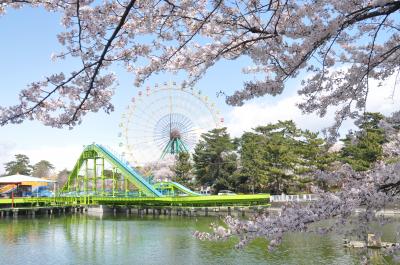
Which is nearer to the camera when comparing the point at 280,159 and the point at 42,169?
the point at 280,159

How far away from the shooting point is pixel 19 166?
5316 centimetres

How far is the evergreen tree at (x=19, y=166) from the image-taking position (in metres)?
52.6

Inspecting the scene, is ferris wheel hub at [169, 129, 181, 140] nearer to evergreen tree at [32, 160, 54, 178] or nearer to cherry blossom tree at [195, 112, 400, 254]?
evergreen tree at [32, 160, 54, 178]

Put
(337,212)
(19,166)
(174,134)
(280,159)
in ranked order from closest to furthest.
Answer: (337,212) → (280,159) → (174,134) → (19,166)

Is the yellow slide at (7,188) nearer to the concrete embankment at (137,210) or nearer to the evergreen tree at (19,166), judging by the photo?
the concrete embankment at (137,210)

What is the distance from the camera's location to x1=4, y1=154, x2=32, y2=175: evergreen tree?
52.6 metres

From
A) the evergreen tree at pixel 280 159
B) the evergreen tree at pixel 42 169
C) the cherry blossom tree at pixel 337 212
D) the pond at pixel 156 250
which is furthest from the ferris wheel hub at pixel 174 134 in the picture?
the cherry blossom tree at pixel 337 212

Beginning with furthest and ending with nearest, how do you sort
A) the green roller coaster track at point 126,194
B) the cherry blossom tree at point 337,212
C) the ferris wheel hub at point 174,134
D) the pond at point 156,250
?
the ferris wheel hub at point 174,134
the green roller coaster track at point 126,194
the pond at point 156,250
the cherry blossom tree at point 337,212

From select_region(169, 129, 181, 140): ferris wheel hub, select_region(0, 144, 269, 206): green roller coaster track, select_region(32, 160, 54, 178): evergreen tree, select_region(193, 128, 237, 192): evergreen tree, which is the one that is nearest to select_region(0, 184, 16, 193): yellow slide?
select_region(0, 144, 269, 206): green roller coaster track

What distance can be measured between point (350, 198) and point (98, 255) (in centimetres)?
1018

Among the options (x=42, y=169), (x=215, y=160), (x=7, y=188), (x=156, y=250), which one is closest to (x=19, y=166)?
(x=42, y=169)

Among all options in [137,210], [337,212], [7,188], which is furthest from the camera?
[7,188]

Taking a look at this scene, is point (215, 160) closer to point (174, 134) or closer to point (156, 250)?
point (174, 134)

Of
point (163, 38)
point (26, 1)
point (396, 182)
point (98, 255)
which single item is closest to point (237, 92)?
point (163, 38)
